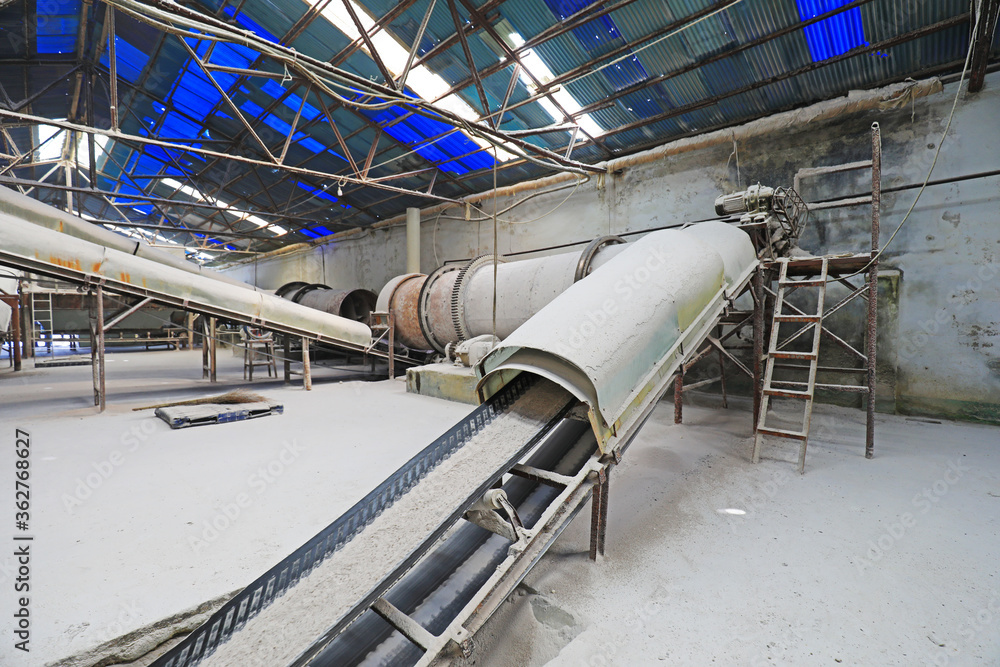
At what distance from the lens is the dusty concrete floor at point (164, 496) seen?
80.0 inches

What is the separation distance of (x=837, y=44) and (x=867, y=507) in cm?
581

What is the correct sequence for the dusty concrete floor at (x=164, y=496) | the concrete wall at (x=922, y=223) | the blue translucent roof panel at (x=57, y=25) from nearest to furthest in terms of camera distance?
the dusty concrete floor at (x=164, y=496) → the concrete wall at (x=922, y=223) → the blue translucent roof panel at (x=57, y=25)

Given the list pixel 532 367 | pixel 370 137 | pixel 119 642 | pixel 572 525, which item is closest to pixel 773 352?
pixel 572 525

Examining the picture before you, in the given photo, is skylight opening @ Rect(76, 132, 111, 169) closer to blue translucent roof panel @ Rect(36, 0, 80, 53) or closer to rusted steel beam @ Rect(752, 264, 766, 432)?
blue translucent roof panel @ Rect(36, 0, 80, 53)

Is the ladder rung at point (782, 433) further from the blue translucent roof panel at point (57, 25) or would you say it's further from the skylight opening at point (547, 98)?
the blue translucent roof panel at point (57, 25)

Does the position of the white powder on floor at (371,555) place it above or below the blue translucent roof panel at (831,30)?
below

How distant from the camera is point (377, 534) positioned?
182 centimetres

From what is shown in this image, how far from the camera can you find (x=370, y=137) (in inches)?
377

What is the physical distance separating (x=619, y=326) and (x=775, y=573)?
5.28 ft

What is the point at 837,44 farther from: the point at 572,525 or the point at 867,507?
the point at 572,525

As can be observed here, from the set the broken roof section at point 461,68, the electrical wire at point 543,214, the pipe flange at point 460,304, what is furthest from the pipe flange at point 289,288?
the pipe flange at point 460,304

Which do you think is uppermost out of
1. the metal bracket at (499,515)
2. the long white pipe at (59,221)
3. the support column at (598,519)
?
the long white pipe at (59,221)

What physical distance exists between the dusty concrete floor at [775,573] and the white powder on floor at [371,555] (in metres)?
0.66

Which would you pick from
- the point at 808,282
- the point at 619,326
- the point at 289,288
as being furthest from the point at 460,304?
the point at 289,288
